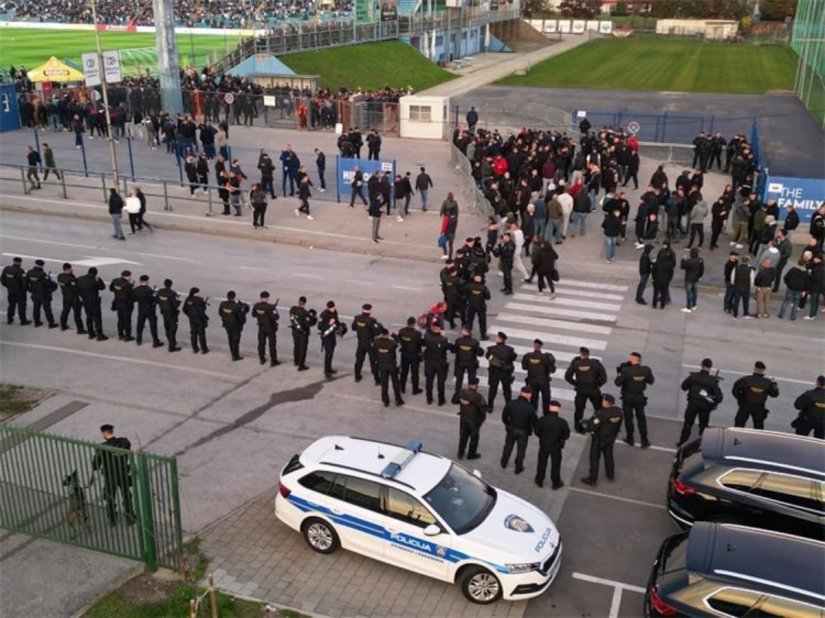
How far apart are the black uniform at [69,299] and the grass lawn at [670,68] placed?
5013 cm

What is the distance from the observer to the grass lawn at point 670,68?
Result: 2467 inches

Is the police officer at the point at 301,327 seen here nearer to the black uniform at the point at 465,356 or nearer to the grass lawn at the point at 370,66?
the black uniform at the point at 465,356

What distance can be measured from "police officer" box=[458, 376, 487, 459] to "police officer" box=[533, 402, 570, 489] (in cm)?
96

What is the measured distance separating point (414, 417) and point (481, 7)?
77.6 meters

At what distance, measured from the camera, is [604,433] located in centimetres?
1194

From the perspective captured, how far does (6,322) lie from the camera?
61.5ft

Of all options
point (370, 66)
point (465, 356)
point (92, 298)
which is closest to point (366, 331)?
point (465, 356)

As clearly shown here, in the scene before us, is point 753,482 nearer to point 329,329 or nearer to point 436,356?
point 436,356

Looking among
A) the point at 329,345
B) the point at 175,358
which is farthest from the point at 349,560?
the point at 175,358

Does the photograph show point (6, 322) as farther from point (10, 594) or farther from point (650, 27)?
point (650, 27)

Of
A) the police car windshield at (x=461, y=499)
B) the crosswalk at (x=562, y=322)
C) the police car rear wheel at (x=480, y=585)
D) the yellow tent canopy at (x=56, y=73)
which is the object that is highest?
the yellow tent canopy at (x=56, y=73)

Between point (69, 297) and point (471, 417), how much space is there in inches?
392

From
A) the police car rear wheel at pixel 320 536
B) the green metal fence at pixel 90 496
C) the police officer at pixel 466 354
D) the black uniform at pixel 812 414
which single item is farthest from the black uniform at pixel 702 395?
the green metal fence at pixel 90 496

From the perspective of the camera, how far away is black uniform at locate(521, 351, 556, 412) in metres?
13.7
